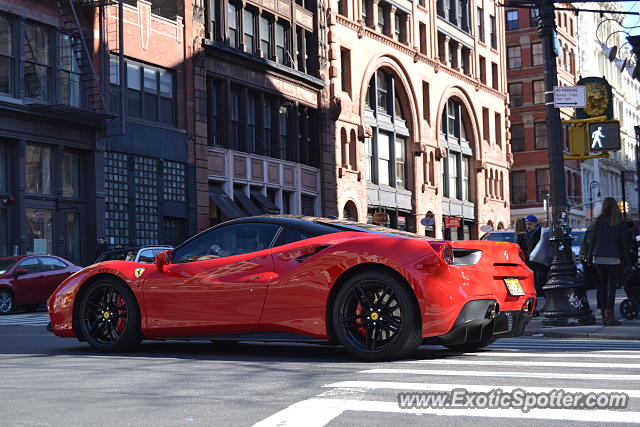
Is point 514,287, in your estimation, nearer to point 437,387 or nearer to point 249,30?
point 437,387

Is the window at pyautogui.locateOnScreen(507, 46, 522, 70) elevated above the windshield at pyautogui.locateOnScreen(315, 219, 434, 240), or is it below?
above

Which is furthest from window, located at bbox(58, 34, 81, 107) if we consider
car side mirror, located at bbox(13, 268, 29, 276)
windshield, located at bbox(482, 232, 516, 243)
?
windshield, located at bbox(482, 232, 516, 243)

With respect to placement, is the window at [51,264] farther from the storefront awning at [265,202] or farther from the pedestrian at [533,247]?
the storefront awning at [265,202]

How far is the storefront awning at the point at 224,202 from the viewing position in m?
39.6

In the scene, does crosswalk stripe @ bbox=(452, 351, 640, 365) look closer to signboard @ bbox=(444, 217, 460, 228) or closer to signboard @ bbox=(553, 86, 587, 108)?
signboard @ bbox=(553, 86, 587, 108)

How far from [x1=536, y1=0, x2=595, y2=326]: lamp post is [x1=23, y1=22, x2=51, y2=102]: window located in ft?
66.8

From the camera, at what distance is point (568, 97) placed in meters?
15.4

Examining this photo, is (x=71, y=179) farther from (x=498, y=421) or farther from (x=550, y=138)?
(x=498, y=421)

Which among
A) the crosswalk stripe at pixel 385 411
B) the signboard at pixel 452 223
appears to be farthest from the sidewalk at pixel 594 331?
the signboard at pixel 452 223

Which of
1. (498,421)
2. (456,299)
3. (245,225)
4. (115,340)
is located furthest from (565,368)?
(115,340)

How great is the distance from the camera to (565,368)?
325 inches

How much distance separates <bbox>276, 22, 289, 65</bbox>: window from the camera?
45.7 m

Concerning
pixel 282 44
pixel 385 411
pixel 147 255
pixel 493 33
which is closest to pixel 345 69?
pixel 282 44

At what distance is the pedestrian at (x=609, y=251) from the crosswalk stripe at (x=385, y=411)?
27.5ft
